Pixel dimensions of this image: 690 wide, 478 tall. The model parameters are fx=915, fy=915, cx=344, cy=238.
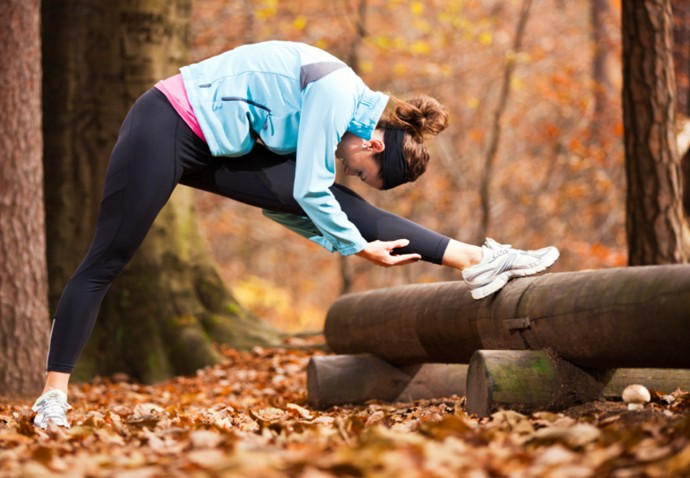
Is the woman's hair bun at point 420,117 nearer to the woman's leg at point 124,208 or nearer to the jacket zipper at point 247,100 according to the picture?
the jacket zipper at point 247,100

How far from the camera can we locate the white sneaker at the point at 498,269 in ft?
14.3

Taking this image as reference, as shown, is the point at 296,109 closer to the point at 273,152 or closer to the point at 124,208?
the point at 273,152

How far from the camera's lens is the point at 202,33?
15500mm

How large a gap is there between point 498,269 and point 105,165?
4.69 metres

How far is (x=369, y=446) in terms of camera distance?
2.70 m

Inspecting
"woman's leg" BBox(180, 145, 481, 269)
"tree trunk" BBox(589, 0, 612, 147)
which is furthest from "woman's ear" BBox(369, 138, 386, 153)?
"tree trunk" BBox(589, 0, 612, 147)

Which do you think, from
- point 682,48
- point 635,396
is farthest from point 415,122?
point 682,48

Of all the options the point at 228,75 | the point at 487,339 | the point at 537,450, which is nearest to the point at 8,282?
the point at 228,75

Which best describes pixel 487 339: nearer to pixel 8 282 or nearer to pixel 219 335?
pixel 8 282

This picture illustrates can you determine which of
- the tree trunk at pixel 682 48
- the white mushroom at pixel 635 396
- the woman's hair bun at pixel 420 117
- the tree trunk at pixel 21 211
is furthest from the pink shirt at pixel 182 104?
the tree trunk at pixel 682 48

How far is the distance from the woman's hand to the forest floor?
0.72 m

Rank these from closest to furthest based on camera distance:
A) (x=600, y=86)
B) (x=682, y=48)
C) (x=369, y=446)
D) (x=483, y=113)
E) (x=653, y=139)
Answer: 1. (x=369, y=446)
2. (x=653, y=139)
3. (x=682, y=48)
4. (x=600, y=86)
5. (x=483, y=113)

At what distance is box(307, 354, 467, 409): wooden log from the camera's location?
18.1ft

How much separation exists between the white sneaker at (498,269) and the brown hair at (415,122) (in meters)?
0.56
